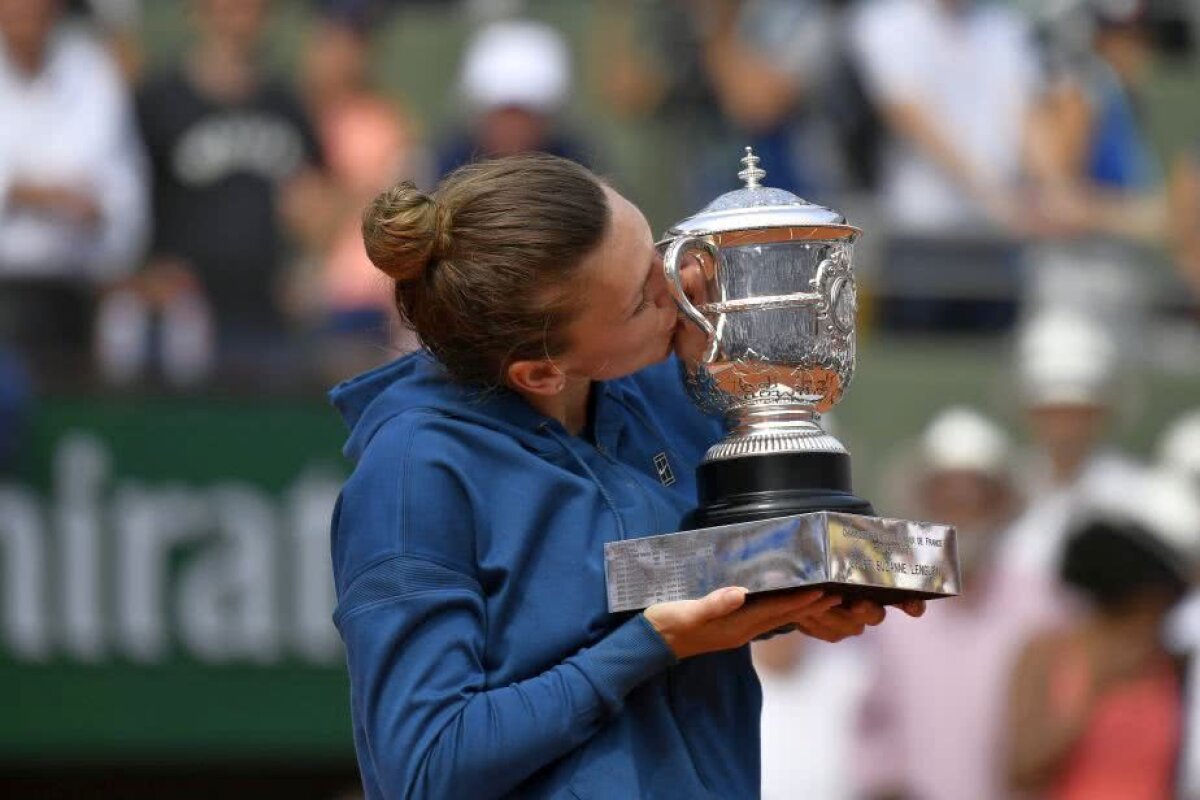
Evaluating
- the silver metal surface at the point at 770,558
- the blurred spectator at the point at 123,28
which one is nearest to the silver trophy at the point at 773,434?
the silver metal surface at the point at 770,558

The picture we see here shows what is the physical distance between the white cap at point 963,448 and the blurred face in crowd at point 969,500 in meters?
0.02

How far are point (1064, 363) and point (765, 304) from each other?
4.60m

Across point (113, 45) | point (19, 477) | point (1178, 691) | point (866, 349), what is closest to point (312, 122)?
point (113, 45)

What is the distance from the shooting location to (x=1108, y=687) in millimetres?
5242

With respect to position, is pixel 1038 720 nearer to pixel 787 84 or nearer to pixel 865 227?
pixel 865 227

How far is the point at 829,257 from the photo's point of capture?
7.47ft

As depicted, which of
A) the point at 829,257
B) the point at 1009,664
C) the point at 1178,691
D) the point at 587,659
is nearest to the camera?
the point at 587,659

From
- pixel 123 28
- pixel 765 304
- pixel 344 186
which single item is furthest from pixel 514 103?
pixel 765 304

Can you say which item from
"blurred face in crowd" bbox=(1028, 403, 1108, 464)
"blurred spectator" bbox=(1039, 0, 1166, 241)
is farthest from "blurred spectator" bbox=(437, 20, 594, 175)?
"blurred spectator" bbox=(1039, 0, 1166, 241)

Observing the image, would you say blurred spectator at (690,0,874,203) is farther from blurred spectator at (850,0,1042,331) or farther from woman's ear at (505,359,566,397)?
woman's ear at (505,359,566,397)

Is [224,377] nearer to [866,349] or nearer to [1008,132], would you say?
[866,349]

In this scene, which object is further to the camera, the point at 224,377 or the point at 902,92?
the point at 902,92

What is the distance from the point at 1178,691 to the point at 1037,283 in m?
2.36

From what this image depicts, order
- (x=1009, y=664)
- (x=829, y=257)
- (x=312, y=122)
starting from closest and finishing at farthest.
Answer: (x=829, y=257), (x=1009, y=664), (x=312, y=122)
